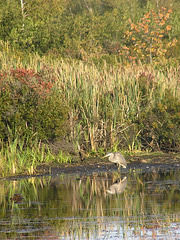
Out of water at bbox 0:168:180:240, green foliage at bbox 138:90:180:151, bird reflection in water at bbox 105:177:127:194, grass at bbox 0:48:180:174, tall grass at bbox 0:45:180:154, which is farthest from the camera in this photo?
green foliage at bbox 138:90:180:151

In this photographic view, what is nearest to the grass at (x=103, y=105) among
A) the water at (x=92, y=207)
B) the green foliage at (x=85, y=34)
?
the water at (x=92, y=207)

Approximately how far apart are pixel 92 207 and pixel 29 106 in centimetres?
622

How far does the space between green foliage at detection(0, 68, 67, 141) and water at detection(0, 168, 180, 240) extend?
2.34 meters

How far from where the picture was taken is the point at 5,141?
1515 cm

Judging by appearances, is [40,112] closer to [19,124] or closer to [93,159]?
[19,124]

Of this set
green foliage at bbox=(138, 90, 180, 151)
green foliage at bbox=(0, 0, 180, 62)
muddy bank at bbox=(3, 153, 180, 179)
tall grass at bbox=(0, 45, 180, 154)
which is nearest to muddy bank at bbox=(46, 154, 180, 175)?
muddy bank at bbox=(3, 153, 180, 179)

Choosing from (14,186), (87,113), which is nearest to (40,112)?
(87,113)

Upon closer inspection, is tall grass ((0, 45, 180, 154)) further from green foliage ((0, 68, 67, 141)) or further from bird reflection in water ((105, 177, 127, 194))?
bird reflection in water ((105, 177, 127, 194))

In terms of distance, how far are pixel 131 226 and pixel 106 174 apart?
228 inches

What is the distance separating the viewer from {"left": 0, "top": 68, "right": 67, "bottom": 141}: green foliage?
48.6 feet

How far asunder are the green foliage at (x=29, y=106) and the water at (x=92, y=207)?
7.69ft

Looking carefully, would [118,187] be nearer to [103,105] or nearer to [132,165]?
[132,165]

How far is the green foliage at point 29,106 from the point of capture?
1480 cm

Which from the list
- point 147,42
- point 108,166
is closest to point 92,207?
point 108,166
